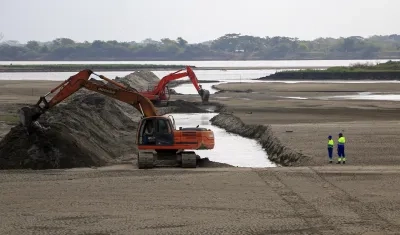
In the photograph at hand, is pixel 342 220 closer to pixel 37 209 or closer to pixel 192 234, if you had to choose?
pixel 192 234

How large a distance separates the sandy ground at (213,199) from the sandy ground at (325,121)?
19 cm

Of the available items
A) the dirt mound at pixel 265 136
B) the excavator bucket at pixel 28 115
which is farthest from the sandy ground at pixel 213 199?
the excavator bucket at pixel 28 115

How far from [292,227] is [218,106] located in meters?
39.3

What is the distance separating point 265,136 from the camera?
35312mm

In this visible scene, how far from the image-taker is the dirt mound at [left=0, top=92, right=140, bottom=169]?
25062 mm

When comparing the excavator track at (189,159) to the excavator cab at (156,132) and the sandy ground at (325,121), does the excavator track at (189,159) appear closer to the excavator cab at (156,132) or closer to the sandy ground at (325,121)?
the excavator cab at (156,132)

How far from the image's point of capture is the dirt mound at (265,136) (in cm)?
2782

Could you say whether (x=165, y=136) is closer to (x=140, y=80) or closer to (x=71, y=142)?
(x=71, y=142)

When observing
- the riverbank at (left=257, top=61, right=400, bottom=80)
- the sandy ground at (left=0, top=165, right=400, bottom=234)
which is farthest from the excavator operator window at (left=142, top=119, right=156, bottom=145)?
the riverbank at (left=257, top=61, right=400, bottom=80)

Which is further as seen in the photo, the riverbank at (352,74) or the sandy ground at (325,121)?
the riverbank at (352,74)

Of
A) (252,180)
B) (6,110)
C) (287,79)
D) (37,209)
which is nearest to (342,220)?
(252,180)

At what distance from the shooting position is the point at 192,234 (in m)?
15.2

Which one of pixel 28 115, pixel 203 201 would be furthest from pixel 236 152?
pixel 203 201

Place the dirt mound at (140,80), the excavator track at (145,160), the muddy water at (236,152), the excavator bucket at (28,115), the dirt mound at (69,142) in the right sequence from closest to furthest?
the excavator track at (145,160) < the dirt mound at (69,142) < the excavator bucket at (28,115) < the muddy water at (236,152) < the dirt mound at (140,80)
